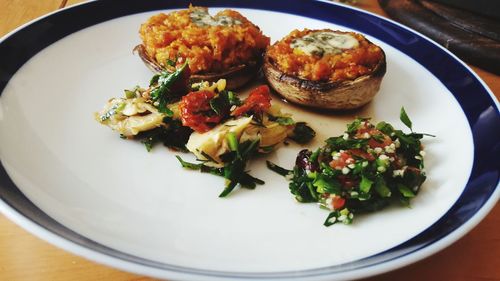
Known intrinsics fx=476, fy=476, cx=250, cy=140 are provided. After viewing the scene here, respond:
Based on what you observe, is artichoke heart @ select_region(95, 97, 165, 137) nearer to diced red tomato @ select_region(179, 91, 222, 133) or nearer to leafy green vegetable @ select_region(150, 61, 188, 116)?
leafy green vegetable @ select_region(150, 61, 188, 116)

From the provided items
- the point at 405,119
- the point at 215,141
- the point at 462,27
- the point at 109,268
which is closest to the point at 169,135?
the point at 215,141

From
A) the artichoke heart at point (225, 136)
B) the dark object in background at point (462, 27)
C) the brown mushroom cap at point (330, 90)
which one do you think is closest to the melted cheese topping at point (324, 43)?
the brown mushroom cap at point (330, 90)

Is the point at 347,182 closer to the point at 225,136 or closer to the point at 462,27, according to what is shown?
the point at 225,136

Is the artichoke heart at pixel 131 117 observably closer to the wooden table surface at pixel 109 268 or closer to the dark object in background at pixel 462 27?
the wooden table surface at pixel 109 268

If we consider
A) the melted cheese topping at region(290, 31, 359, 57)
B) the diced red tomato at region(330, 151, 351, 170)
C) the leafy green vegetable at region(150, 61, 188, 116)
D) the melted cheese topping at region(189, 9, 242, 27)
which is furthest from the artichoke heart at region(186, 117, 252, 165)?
the melted cheese topping at region(189, 9, 242, 27)

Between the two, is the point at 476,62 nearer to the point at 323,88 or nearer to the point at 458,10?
the point at 458,10

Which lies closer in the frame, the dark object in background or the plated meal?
the plated meal
